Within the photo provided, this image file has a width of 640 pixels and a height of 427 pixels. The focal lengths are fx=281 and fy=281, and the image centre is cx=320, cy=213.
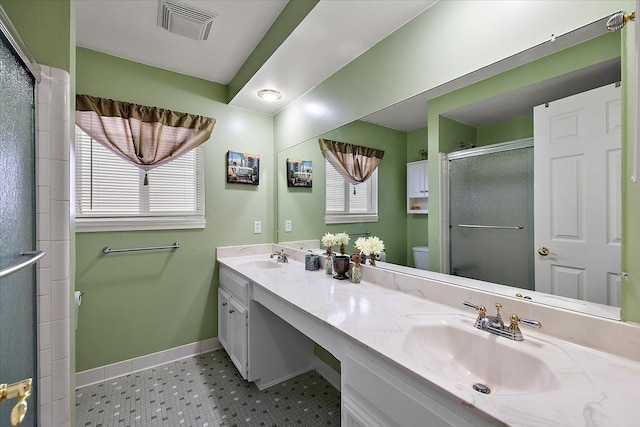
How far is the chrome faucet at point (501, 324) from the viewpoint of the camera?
964mm

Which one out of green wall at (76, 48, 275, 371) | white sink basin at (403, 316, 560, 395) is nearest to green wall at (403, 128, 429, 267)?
white sink basin at (403, 316, 560, 395)

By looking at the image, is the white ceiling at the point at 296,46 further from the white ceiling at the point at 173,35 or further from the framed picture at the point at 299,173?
the framed picture at the point at 299,173

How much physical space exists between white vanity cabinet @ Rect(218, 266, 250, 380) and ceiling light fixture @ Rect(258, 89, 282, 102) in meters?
1.51

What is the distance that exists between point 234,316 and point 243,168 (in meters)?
1.35

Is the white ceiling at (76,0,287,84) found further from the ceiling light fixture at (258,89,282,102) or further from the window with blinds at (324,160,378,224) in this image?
the window with blinds at (324,160,378,224)

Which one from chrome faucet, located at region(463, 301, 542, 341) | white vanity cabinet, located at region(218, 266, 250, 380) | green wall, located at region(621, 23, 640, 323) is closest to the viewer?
green wall, located at region(621, 23, 640, 323)

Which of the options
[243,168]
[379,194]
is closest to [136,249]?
[243,168]

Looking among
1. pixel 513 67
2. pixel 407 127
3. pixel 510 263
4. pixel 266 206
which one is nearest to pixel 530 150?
pixel 513 67

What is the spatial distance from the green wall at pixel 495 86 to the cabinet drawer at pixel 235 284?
128 cm

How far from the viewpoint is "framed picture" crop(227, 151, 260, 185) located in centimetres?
264

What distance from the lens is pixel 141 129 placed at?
2.21m

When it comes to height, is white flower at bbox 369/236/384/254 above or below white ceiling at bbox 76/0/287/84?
below

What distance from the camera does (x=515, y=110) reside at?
1112 mm

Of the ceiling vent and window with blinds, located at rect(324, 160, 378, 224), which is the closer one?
the ceiling vent
